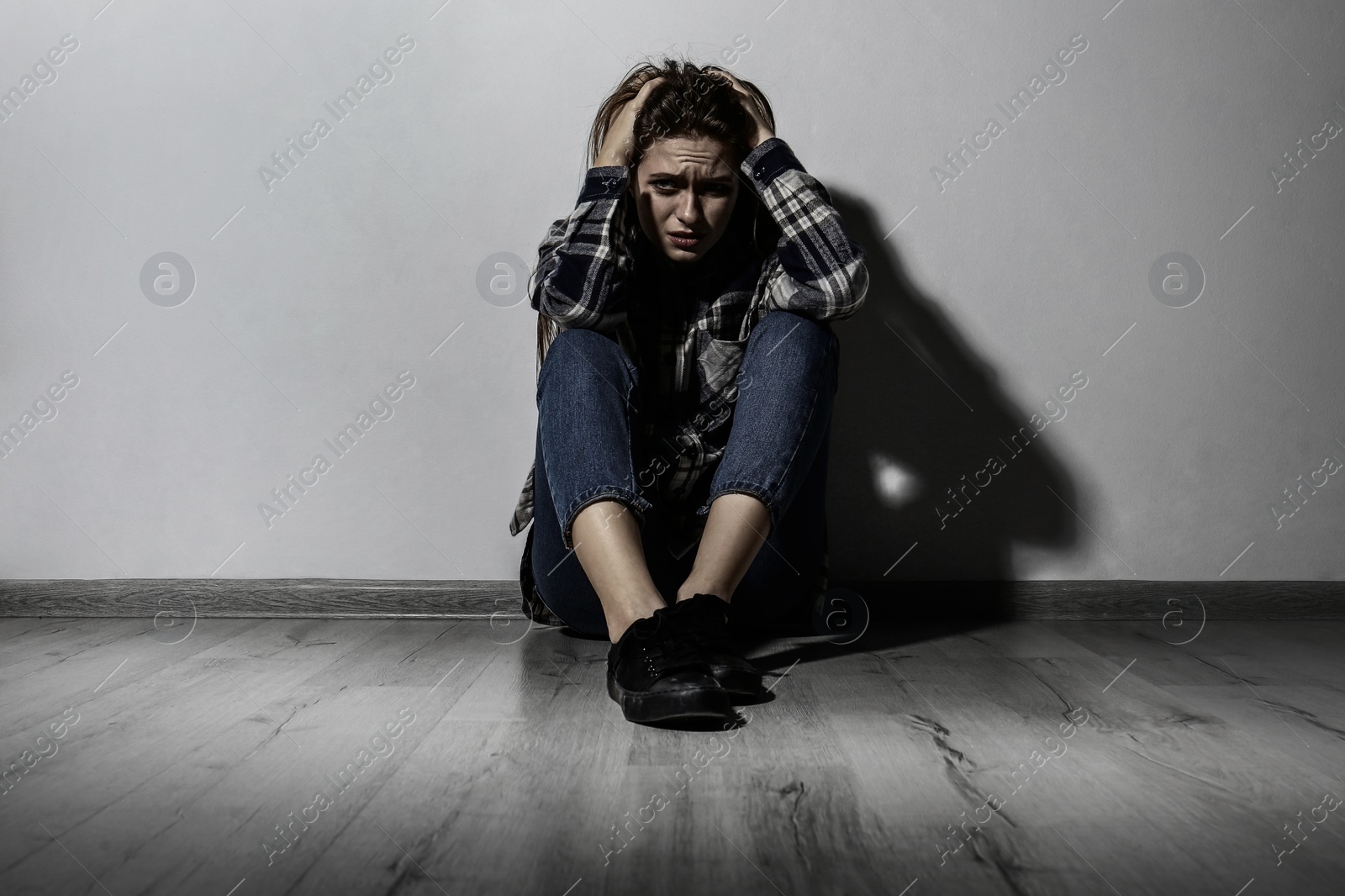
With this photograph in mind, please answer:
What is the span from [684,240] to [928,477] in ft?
2.19

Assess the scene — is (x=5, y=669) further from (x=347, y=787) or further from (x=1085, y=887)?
(x=1085, y=887)

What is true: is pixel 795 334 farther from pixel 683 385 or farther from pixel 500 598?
pixel 500 598

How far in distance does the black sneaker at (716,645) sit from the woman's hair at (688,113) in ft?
1.78

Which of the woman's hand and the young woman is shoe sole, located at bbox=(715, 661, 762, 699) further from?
the woman's hand

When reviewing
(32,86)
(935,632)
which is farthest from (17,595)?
(935,632)

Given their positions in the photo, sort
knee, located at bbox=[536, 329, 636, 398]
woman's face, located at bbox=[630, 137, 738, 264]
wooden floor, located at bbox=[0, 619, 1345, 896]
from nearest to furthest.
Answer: wooden floor, located at bbox=[0, 619, 1345, 896] → knee, located at bbox=[536, 329, 636, 398] → woman's face, located at bbox=[630, 137, 738, 264]

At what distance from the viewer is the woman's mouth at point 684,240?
1.33 m

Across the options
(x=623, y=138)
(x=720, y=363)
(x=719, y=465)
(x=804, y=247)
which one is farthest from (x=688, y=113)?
(x=719, y=465)

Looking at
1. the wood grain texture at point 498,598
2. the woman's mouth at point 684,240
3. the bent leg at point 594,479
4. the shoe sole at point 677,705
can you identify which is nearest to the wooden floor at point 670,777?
the shoe sole at point 677,705

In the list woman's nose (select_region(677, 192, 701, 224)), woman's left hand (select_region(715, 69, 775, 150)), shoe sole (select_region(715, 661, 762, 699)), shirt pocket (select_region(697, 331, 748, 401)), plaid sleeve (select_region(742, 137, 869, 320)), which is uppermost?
woman's left hand (select_region(715, 69, 775, 150))

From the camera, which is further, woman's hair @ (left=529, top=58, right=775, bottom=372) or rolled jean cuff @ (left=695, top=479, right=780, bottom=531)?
woman's hair @ (left=529, top=58, right=775, bottom=372)

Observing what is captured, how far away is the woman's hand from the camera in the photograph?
1353 mm

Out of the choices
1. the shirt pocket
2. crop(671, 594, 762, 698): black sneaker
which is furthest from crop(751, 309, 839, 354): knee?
crop(671, 594, 762, 698): black sneaker

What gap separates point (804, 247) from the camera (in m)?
1.30
